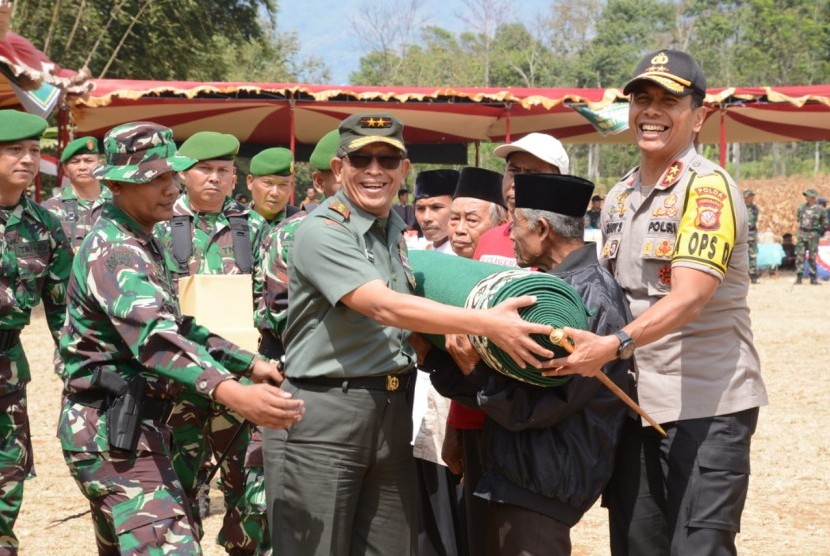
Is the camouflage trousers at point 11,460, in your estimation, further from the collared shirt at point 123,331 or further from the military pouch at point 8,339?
the collared shirt at point 123,331

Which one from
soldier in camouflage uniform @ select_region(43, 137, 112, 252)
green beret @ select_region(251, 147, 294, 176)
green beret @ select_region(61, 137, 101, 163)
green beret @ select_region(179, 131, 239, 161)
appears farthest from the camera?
green beret @ select_region(61, 137, 101, 163)

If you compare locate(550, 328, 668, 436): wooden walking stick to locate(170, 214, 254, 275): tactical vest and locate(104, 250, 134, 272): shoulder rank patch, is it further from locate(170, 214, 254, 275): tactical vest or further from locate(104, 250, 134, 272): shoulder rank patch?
locate(170, 214, 254, 275): tactical vest

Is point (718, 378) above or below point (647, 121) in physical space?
below

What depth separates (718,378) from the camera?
351 cm

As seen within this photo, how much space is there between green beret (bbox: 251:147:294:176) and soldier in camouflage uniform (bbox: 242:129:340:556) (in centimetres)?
98

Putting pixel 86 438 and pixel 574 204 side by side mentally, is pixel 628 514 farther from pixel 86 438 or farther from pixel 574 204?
pixel 86 438

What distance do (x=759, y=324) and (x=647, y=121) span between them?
1275cm

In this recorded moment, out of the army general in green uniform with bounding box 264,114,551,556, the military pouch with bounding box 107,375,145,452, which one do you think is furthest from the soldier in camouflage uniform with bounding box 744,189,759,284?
the military pouch with bounding box 107,375,145,452

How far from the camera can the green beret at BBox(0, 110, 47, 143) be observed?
191 inches

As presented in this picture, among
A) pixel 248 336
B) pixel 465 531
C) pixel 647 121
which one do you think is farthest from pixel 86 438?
pixel 647 121

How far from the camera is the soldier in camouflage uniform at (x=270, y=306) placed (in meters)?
4.82

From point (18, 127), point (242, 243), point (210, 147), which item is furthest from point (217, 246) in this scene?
point (18, 127)

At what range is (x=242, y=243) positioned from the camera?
5.70m

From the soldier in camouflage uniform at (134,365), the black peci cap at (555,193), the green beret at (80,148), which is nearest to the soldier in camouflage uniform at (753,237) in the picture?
the green beret at (80,148)
